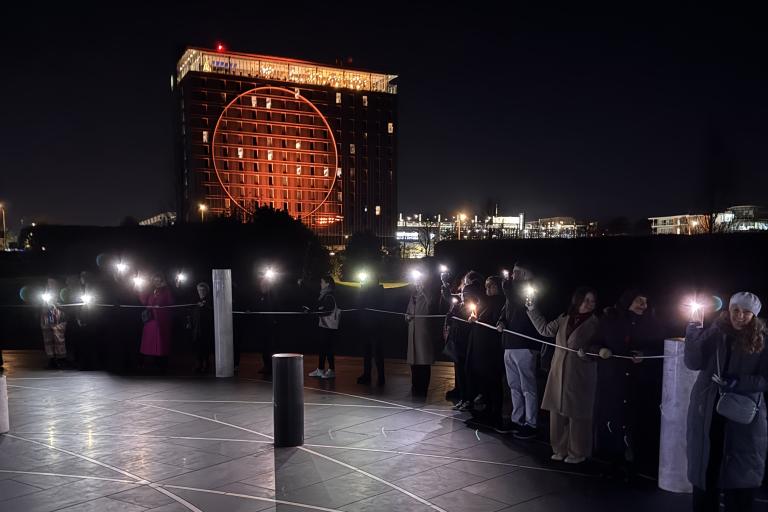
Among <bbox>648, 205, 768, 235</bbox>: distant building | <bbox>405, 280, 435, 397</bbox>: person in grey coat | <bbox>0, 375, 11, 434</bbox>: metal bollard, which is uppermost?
<bbox>648, 205, 768, 235</bbox>: distant building

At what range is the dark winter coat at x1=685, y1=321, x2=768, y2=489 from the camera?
4.64 meters

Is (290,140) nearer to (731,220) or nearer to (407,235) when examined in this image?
(407,235)

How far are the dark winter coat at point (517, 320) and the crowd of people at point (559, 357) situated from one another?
0.6 inches

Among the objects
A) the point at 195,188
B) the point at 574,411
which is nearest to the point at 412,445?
the point at 574,411

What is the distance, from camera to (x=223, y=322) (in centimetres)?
1244

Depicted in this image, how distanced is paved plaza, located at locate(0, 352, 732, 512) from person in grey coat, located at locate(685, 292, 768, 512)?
1153mm

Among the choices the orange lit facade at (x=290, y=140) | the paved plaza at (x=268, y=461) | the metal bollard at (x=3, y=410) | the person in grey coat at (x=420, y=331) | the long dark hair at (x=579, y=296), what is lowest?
the paved plaza at (x=268, y=461)

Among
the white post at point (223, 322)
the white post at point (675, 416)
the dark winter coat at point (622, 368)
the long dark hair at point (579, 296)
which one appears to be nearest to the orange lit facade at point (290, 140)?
the white post at point (223, 322)

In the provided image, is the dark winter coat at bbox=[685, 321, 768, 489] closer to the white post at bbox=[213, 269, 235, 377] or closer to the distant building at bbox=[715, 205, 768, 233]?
the white post at bbox=[213, 269, 235, 377]

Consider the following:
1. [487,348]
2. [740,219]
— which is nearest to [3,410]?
[487,348]

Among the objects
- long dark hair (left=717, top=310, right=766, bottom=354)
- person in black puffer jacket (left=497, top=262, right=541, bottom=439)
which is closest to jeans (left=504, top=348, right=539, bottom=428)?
person in black puffer jacket (left=497, top=262, right=541, bottom=439)

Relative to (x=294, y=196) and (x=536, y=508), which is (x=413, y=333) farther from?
(x=294, y=196)

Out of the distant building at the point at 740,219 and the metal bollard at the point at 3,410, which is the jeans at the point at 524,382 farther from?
the distant building at the point at 740,219

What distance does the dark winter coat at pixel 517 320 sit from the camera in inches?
316
